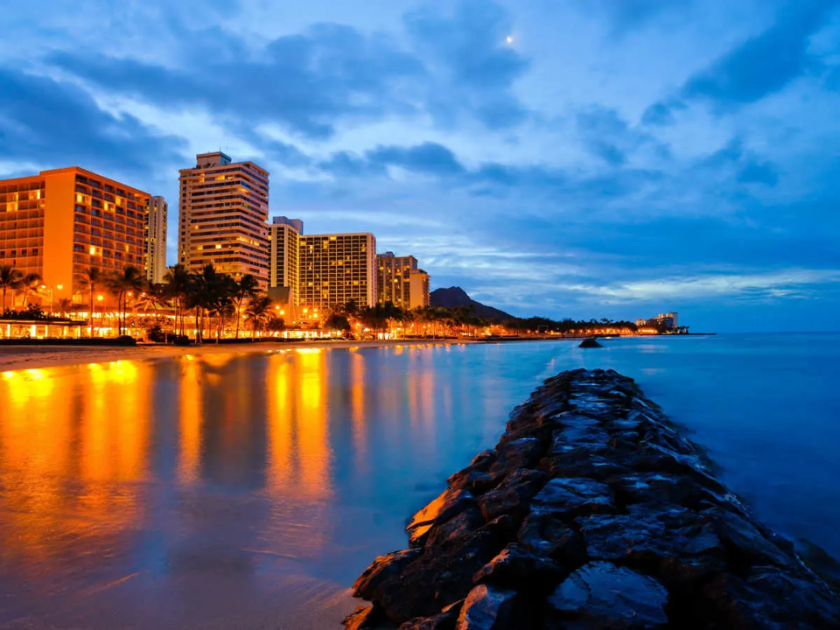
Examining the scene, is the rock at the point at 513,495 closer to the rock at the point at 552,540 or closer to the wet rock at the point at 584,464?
the rock at the point at 552,540

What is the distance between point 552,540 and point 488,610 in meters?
1.50

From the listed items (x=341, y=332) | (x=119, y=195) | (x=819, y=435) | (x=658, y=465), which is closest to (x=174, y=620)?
(x=658, y=465)

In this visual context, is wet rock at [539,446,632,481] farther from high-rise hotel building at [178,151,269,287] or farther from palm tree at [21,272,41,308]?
high-rise hotel building at [178,151,269,287]

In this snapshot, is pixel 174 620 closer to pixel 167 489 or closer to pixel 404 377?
pixel 167 489

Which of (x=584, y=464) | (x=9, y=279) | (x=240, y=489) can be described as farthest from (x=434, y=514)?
(x=9, y=279)

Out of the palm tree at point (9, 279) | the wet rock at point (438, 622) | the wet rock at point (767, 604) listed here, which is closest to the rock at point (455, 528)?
the wet rock at point (438, 622)

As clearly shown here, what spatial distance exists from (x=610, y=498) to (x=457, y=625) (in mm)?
3333

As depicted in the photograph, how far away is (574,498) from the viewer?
5719 millimetres

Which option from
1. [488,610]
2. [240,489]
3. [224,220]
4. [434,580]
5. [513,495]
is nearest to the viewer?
[488,610]

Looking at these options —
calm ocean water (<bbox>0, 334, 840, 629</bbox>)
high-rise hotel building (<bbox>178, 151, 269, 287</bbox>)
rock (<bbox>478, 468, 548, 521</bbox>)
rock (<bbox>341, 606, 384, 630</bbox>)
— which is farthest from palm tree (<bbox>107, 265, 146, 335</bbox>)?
rock (<bbox>341, 606, 384, 630</bbox>)

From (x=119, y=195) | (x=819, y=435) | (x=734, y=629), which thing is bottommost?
(x=819, y=435)

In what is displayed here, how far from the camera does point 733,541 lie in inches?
172

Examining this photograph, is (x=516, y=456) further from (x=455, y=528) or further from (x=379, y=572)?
(x=379, y=572)

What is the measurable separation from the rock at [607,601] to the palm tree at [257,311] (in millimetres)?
103933
